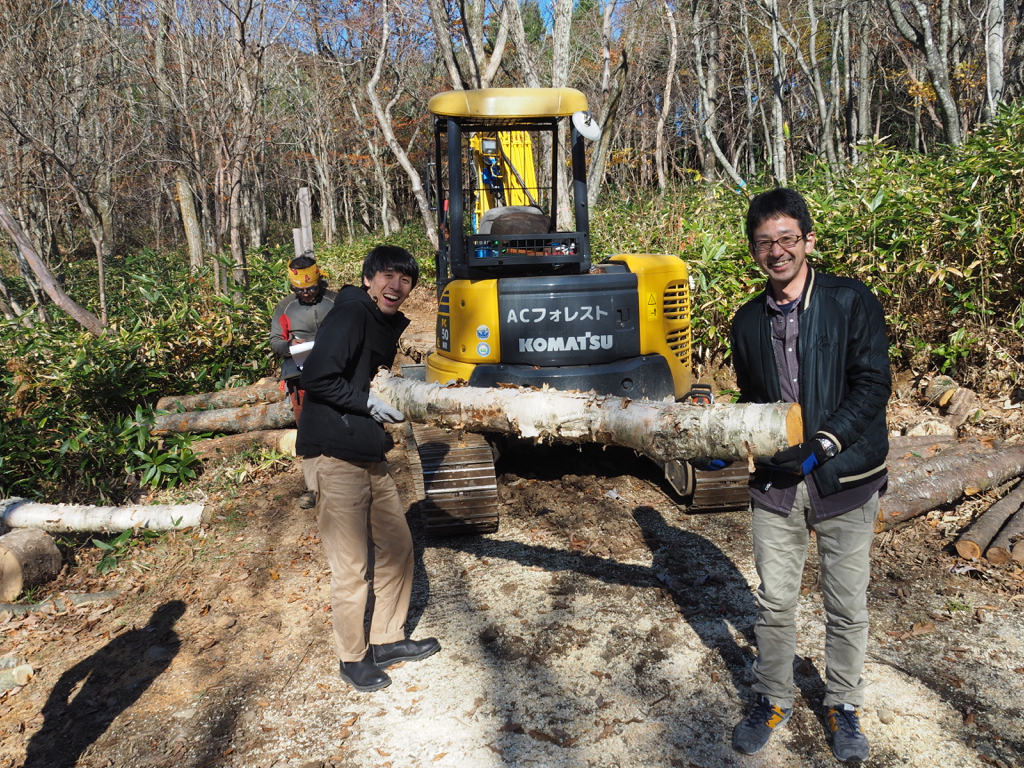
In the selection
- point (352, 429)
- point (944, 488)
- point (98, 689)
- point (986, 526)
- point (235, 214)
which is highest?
point (235, 214)

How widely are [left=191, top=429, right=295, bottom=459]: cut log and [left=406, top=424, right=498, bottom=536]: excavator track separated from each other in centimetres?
228

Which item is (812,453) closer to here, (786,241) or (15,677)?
(786,241)

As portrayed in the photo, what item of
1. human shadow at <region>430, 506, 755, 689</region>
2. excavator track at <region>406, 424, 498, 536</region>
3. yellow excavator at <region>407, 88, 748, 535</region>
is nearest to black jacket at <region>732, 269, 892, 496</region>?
human shadow at <region>430, 506, 755, 689</region>

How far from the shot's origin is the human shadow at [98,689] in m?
3.04

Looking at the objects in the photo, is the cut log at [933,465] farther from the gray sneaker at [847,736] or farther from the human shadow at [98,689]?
the human shadow at [98,689]

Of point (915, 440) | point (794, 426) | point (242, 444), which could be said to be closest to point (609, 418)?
point (794, 426)

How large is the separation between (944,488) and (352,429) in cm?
393

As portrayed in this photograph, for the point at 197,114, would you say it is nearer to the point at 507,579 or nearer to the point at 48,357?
the point at 48,357

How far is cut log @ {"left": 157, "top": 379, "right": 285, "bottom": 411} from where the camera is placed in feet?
24.0

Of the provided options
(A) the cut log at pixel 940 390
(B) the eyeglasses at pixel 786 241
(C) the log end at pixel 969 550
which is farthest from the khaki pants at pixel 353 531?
(A) the cut log at pixel 940 390

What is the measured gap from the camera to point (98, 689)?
346 centimetres

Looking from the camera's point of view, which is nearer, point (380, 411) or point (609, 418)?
point (609, 418)

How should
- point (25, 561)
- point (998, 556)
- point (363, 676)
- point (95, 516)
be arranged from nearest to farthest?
point (363, 676)
point (998, 556)
point (25, 561)
point (95, 516)

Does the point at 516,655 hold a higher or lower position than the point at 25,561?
lower
